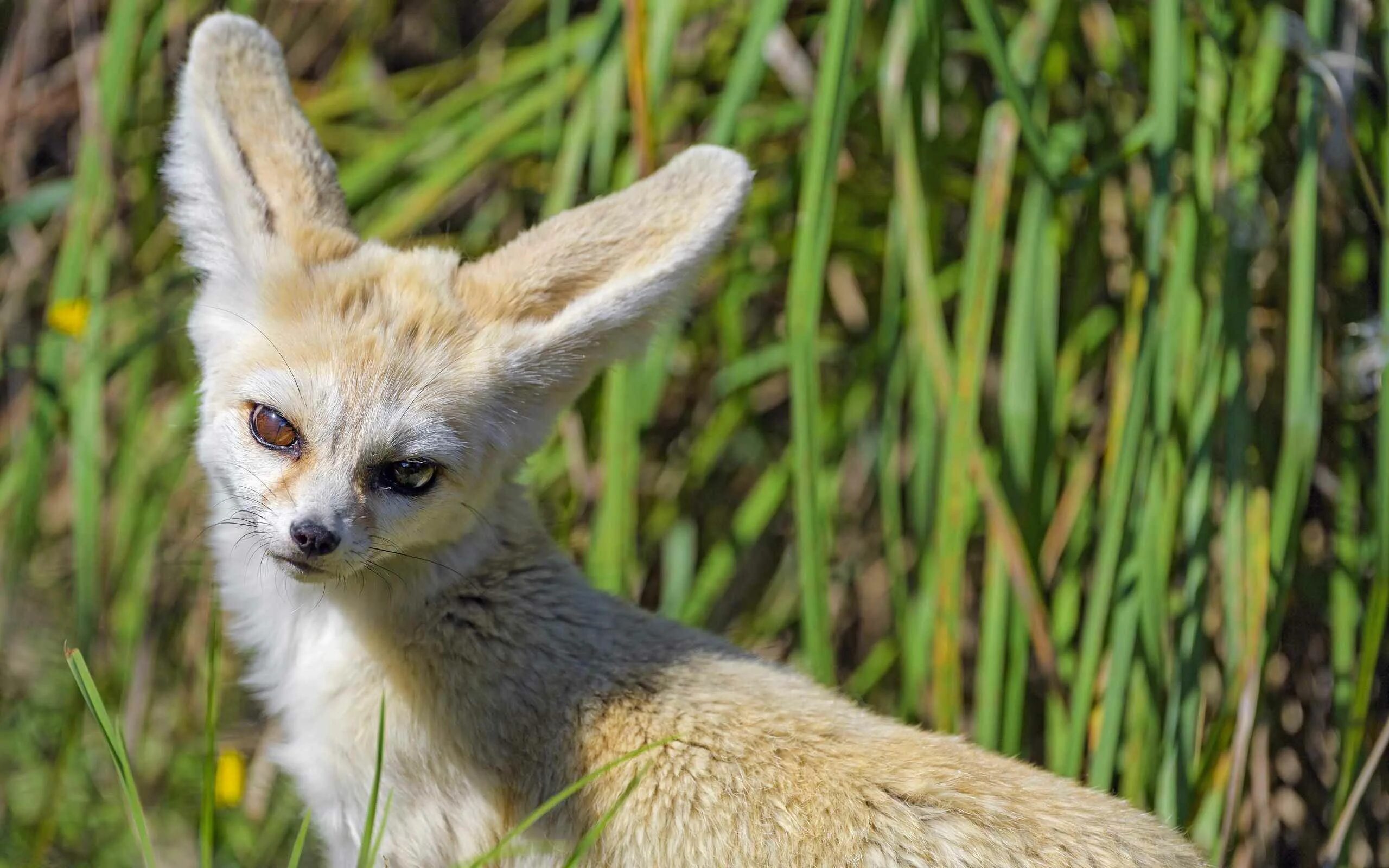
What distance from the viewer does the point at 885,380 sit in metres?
3.17

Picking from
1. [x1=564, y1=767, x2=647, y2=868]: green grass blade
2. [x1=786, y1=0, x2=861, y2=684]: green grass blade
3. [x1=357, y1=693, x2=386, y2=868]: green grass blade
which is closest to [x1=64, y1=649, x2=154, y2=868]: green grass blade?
[x1=357, y1=693, x2=386, y2=868]: green grass blade

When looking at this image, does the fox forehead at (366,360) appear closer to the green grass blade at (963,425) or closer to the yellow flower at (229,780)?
the green grass blade at (963,425)

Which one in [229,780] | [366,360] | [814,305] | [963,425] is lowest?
[229,780]

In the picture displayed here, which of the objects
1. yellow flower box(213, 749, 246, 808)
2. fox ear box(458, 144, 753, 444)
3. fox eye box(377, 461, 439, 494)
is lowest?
yellow flower box(213, 749, 246, 808)

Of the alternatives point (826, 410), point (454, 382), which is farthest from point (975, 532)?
point (454, 382)

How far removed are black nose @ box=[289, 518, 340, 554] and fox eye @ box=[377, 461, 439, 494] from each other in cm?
15

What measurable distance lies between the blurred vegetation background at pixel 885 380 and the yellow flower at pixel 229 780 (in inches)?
0.8

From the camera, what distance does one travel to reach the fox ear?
6.97 ft

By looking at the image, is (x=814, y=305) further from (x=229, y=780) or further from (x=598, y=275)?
(x=229, y=780)

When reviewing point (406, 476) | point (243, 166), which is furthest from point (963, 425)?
point (243, 166)

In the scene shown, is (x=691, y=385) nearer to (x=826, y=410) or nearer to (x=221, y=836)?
(x=826, y=410)

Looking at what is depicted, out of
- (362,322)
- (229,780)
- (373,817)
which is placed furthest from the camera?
(229,780)

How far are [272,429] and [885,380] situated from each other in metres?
1.53

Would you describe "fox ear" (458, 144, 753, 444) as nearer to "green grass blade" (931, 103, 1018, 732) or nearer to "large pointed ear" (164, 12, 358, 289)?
"large pointed ear" (164, 12, 358, 289)
